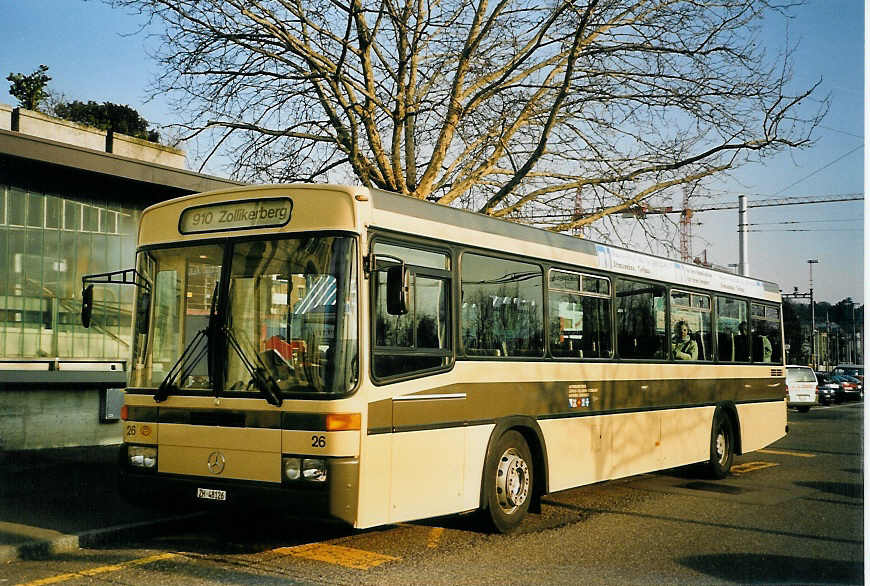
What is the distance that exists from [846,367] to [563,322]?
50.1 meters

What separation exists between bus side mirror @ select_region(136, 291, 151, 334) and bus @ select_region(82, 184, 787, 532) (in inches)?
0.7

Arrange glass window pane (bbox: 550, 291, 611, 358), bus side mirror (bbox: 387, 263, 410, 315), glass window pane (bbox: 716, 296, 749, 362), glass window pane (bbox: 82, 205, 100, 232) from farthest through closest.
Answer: glass window pane (bbox: 82, 205, 100, 232)
glass window pane (bbox: 716, 296, 749, 362)
glass window pane (bbox: 550, 291, 611, 358)
bus side mirror (bbox: 387, 263, 410, 315)

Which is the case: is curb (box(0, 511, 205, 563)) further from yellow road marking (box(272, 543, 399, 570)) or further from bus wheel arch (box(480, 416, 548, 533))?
bus wheel arch (box(480, 416, 548, 533))

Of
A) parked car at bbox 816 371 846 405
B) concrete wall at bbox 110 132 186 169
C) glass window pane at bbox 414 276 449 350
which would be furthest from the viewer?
parked car at bbox 816 371 846 405

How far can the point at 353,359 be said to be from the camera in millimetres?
7082

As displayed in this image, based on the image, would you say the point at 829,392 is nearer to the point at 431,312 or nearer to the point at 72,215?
the point at 72,215

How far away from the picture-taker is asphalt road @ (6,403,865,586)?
7203 mm

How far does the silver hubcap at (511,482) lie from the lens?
8867mm

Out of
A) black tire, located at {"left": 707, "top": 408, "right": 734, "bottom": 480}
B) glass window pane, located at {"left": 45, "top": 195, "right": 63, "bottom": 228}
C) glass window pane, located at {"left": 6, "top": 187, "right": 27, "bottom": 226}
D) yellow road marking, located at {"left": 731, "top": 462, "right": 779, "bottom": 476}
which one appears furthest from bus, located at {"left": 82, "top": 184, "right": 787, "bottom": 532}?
glass window pane, located at {"left": 45, "top": 195, "right": 63, "bottom": 228}

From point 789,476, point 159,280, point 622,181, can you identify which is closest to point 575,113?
point 622,181

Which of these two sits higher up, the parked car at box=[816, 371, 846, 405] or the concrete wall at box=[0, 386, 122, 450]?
the concrete wall at box=[0, 386, 122, 450]

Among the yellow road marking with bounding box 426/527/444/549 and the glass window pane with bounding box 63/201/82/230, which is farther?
the glass window pane with bounding box 63/201/82/230

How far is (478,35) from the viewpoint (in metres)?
15.5

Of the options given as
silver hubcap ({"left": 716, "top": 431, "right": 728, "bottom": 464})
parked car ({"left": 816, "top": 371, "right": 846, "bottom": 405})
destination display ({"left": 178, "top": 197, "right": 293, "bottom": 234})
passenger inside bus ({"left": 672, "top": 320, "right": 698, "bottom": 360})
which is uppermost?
destination display ({"left": 178, "top": 197, "right": 293, "bottom": 234})
